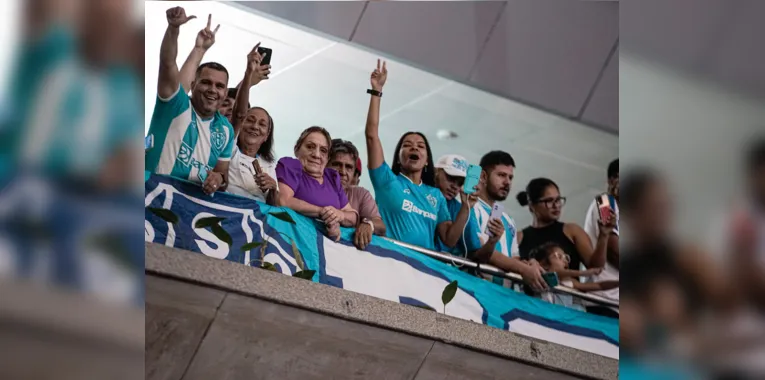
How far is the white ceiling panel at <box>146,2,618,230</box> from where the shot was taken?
4582 millimetres

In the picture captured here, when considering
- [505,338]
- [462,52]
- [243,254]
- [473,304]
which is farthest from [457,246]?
[462,52]

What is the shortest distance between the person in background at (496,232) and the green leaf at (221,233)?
1481 mm

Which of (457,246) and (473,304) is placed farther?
(457,246)

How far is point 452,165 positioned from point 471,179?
0.49ft

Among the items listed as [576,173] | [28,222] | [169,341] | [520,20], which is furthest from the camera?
[576,173]

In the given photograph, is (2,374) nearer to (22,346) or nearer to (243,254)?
(22,346)

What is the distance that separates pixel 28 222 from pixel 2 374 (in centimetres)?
15

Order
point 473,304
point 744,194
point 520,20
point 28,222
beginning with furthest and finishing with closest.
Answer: point 520,20 → point 473,304 → point 28,222 → point 744,194

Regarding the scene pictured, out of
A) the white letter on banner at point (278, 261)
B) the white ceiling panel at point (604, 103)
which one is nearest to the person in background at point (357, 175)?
the white letter on banner at point (278, 261)

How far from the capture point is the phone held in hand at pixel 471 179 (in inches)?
198

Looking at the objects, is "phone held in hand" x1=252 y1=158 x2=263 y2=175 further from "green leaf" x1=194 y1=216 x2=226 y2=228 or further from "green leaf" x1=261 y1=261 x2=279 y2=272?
"green leaf" x1=261 y1=261 x2=279 y2=272

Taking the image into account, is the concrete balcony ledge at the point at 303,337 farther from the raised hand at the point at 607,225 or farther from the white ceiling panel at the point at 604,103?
the white ceiling panel at the point at 604,103

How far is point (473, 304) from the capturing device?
4.40 m

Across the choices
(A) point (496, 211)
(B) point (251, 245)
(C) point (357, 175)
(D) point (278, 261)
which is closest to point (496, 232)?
(A) point (496, 211)
